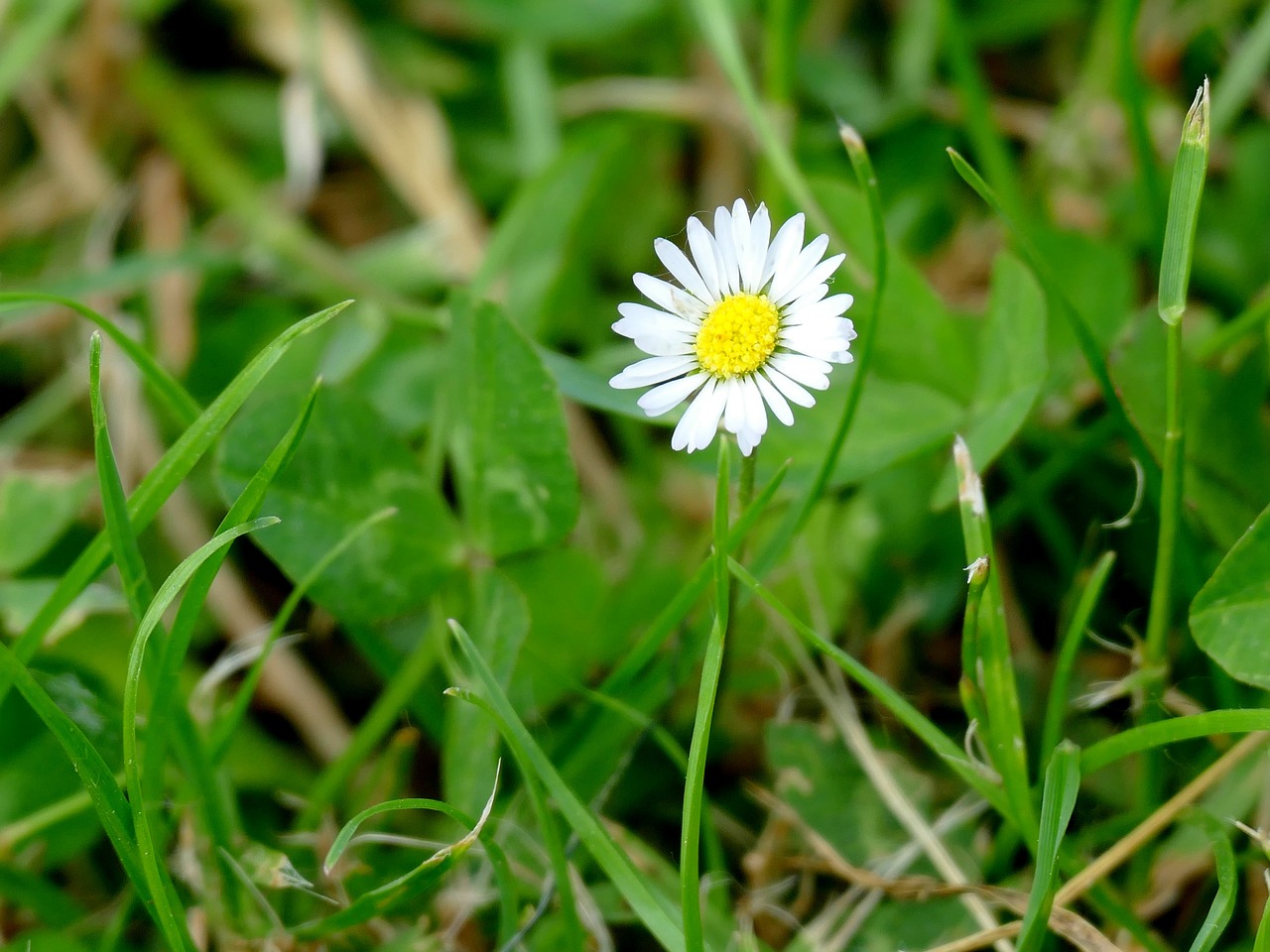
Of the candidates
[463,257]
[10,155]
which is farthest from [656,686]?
[10,155]

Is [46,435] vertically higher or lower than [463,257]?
lower

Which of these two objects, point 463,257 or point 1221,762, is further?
point 463,257

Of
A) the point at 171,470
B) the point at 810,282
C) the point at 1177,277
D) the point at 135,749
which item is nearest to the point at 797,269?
the point at 810,282

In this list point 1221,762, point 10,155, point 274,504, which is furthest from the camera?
point 10,155

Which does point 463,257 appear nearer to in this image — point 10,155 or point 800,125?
point 800,125

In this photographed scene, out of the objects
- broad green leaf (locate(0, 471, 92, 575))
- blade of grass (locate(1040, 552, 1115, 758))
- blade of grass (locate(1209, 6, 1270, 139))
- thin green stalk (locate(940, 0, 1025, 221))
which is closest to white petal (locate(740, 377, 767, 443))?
blade of grass (locate(1040, 552, 1115, 758))

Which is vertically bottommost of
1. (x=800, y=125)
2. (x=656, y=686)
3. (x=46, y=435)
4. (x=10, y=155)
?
(x=656, y=686)

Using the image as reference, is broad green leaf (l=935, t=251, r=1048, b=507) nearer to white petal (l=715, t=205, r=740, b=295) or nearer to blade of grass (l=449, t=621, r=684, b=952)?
white petal (l=715, t=205, r=740, b=295)
